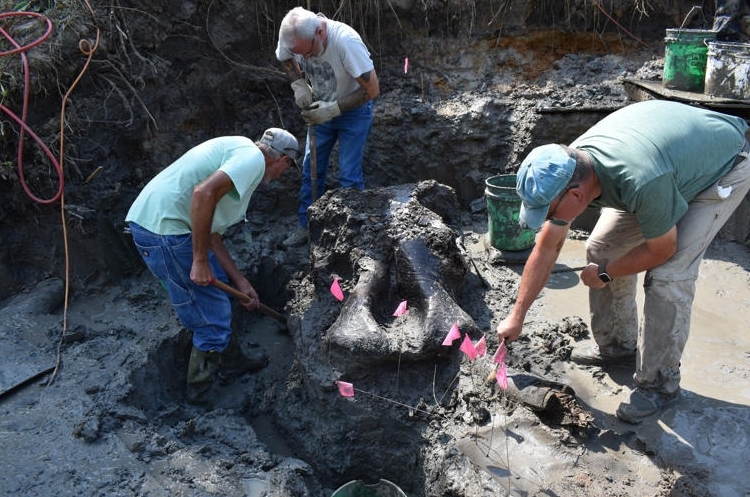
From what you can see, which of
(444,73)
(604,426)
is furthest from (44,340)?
(444,73)

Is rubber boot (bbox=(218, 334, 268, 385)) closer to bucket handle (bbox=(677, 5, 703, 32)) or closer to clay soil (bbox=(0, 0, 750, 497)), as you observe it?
clay soil (bbox=(0, 0, 750, 497))

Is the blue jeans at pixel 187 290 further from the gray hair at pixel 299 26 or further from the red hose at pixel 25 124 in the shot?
the gray hair at pixel 299 26

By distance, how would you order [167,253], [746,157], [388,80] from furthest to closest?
[388,80] → [167,253] → [746,157]

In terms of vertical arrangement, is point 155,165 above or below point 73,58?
below

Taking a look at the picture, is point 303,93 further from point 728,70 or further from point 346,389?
point 728,70

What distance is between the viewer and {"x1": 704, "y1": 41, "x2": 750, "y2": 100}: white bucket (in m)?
4.82

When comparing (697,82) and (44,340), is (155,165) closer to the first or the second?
(44,340)

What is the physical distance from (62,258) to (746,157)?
467 cm

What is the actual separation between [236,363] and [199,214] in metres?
1.29

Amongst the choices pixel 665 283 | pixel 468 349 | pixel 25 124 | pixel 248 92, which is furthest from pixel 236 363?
pixel 248 92

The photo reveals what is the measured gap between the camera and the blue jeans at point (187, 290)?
3568mm

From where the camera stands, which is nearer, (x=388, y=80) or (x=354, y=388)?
(x=354, y=388)

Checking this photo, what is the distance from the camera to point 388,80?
6.26 meters

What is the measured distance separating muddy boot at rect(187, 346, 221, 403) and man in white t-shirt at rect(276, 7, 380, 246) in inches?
57.9
